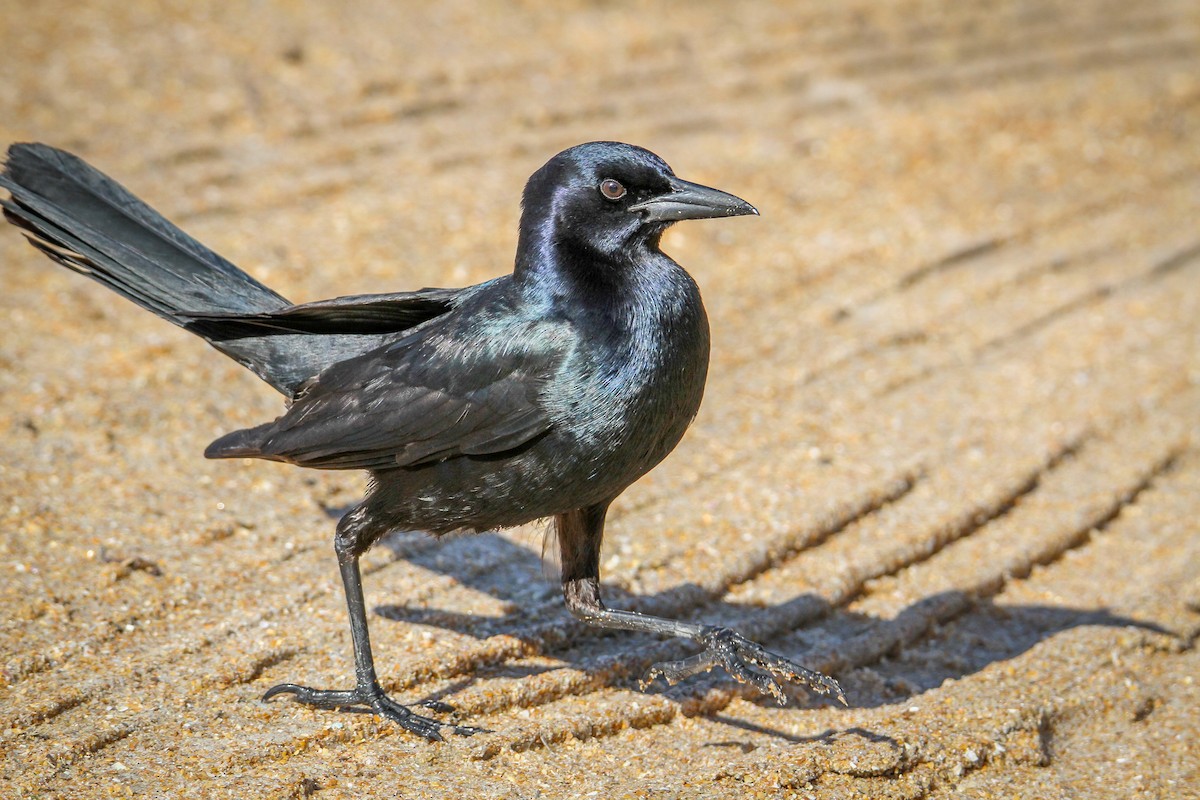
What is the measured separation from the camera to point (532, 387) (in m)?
3.50

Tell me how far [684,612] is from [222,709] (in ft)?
5.07

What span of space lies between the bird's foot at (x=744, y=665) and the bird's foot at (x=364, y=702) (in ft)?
1.95

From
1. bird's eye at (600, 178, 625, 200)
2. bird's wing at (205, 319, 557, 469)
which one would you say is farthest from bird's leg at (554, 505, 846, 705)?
bird's eye at (600, 178, 625, 200)

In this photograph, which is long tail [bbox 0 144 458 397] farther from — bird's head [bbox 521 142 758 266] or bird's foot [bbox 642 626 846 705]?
bird's foot [bbox 642 626 846 705]

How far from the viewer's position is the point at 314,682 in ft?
12.3

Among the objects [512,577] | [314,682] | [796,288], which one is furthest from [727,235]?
[314,682]

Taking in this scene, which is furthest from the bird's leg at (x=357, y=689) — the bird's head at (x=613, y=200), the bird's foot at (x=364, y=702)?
the bird's head at (x=613, y=200)

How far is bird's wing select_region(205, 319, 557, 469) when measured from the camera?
352 cm

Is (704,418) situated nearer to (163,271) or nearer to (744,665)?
(744,665)

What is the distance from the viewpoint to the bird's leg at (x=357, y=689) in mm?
3570

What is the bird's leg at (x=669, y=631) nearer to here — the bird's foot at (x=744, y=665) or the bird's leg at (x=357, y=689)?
the bird's foot at (x=744, y=665)

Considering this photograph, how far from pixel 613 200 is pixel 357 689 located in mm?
1546

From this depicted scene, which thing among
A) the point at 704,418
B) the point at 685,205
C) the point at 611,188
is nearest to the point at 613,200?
the point at 611,188

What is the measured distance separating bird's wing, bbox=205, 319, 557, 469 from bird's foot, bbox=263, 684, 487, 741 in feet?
2.10
